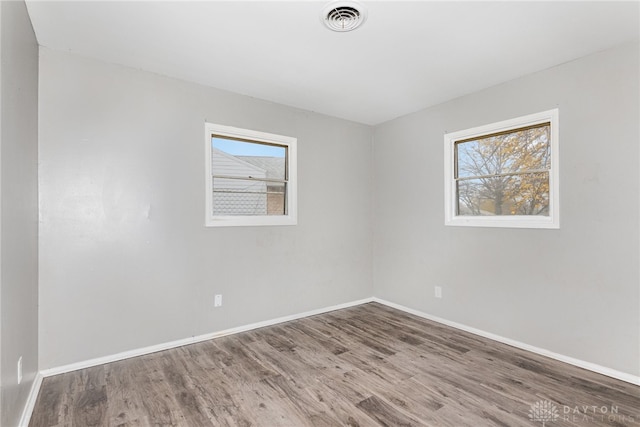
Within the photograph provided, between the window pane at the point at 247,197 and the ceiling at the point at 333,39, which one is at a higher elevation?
the ceiling at the point at 333,39

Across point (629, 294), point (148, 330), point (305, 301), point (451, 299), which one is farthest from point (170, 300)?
point (629, 294)

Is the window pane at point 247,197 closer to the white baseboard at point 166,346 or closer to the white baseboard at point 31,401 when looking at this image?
the white baseboard at point 166,346

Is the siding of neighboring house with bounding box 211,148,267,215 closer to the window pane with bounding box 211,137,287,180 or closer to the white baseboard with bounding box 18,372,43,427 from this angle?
the window pane with bounding box 211,137,287,180

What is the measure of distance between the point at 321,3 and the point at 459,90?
193cm

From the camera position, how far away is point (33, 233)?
2.12m

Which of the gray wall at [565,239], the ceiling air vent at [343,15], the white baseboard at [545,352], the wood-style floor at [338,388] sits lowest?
the wood-style floor at [338,388]

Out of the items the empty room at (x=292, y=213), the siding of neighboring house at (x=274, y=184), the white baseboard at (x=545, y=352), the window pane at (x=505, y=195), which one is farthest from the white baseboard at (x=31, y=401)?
the window pane at (x=505, y=195)

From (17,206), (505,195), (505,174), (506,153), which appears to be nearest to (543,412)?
(505,195)

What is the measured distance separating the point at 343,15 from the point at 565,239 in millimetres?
2515

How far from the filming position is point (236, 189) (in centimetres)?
332

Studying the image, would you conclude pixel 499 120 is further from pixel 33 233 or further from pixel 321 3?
pixel 33 233

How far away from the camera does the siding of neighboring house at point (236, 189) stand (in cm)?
319

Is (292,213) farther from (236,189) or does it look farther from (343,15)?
(343,15)

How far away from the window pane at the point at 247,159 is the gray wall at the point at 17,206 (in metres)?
1.41
